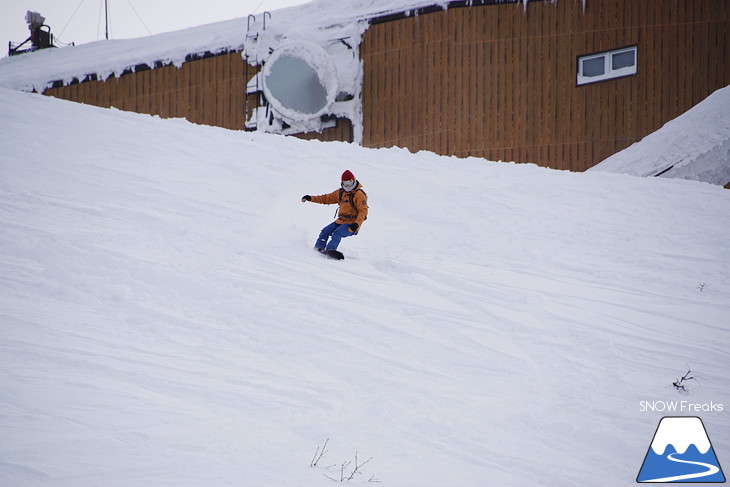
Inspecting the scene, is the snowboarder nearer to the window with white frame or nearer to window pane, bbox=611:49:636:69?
the window with white frame

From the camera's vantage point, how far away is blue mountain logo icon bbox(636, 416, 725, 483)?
157 inches

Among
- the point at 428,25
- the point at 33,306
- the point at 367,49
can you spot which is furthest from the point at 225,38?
the point at 33,306

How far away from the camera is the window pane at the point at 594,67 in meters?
15.2

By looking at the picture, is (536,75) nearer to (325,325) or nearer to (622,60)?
(622,60)

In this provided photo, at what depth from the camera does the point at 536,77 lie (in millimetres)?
15531

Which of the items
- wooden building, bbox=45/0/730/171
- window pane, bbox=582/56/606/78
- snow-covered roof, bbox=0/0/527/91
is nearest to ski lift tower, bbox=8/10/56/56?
snow-covered roof, bbox=0/0/527/91

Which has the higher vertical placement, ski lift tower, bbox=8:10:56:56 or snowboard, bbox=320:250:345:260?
ski lift tower, bbox=8:10:56:56

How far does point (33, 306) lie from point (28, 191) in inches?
122

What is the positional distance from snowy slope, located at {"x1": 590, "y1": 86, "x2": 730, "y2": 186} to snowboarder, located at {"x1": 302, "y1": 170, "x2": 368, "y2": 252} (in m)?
7.90

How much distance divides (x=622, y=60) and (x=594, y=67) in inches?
24.2

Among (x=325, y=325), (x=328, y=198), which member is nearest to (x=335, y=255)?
(x=328, y=198)

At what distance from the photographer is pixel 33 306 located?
16.2 feet

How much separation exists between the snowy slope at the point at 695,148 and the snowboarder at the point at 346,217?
25.9ft

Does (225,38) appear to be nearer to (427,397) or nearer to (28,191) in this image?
(28,191)
